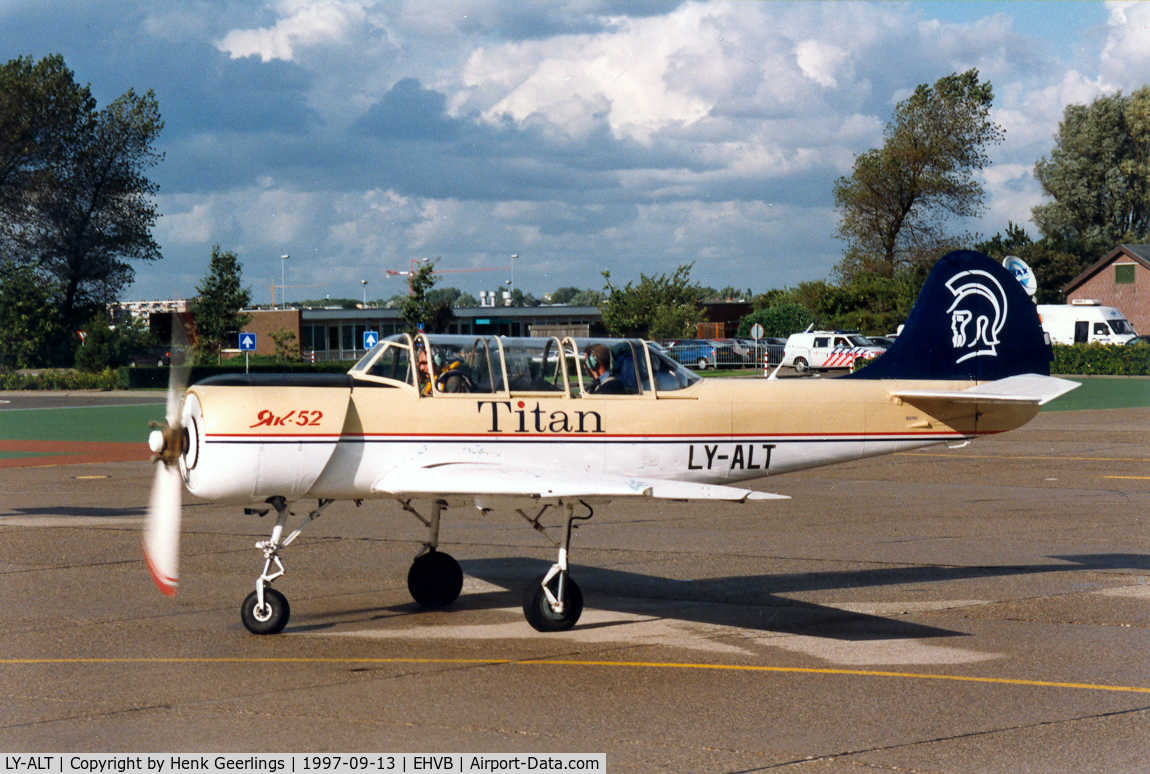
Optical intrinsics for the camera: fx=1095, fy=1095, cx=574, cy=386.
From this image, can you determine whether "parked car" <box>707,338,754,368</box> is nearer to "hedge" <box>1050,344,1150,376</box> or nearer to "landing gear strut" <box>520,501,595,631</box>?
"hedge" <box>1050,344,1150,376</box>

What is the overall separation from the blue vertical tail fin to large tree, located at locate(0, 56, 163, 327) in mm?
71320

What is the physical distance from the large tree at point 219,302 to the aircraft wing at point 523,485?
54.2 meters

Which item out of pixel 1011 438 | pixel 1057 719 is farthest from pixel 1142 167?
pixel 1057 719

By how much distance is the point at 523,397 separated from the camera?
9391 millimetres

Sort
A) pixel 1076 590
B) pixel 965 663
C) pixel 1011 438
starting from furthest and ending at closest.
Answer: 1. pixel 1011 438
2. pixel 1076 590
3. pixel 965 663

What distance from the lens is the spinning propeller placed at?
28.0 ft

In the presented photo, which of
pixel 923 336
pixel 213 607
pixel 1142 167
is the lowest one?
pixel 213 607

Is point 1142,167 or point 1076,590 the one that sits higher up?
point 1142,167

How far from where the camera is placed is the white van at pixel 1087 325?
2322 inches

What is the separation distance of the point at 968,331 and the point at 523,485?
18.3ft

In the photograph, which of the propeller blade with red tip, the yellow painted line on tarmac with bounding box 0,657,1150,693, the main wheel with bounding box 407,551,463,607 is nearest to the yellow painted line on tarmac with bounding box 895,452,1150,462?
the main wheel with bounding box 407,551,463,607

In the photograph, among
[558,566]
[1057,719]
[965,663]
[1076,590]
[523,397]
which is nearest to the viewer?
[1057,719]

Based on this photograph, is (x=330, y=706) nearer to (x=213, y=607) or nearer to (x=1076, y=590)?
(x=213, y=607)

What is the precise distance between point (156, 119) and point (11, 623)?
73.9m
